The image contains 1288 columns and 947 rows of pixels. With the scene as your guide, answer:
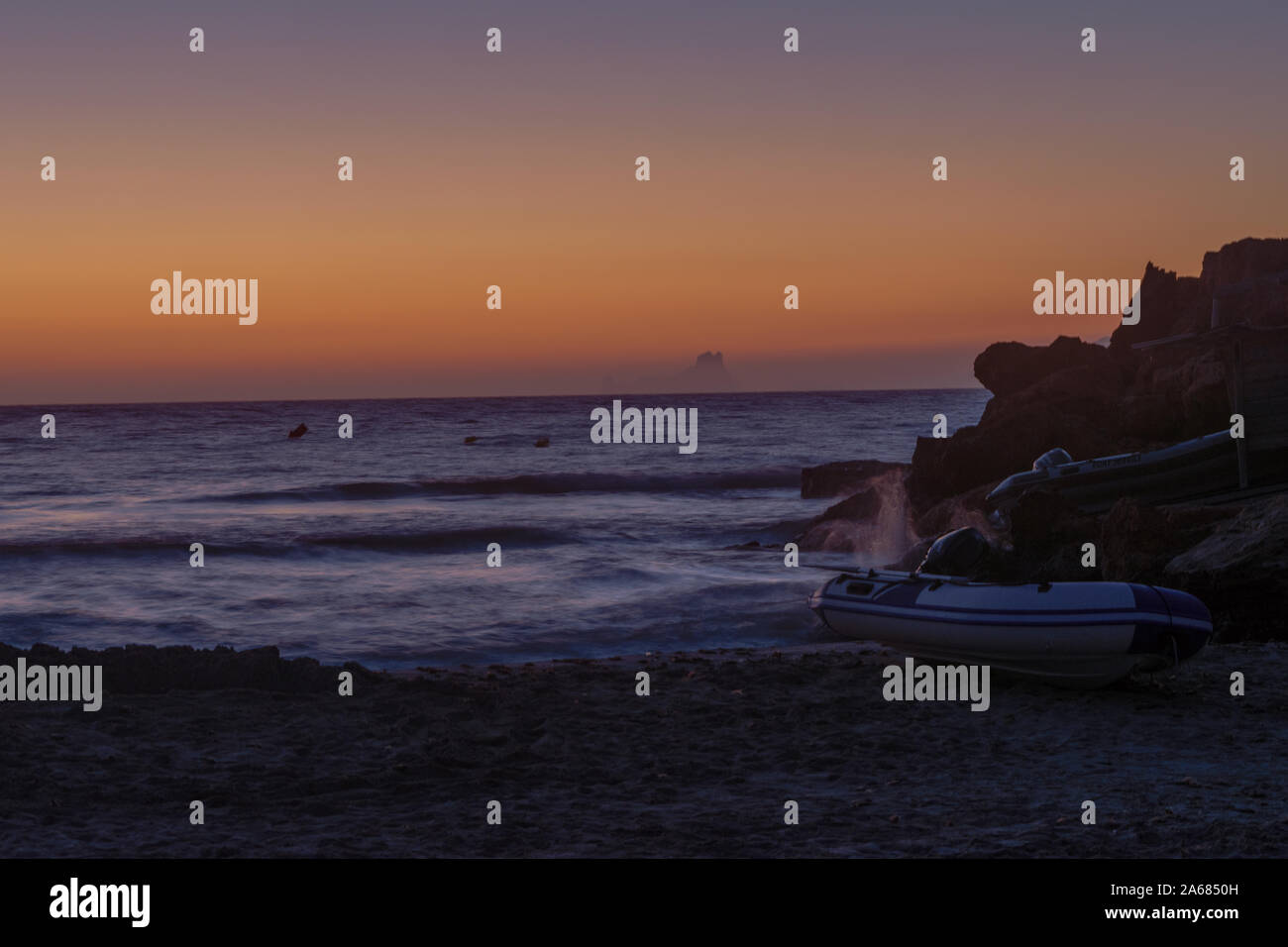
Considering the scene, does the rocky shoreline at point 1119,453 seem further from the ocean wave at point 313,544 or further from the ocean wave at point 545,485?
the ocean wave at point 545,485

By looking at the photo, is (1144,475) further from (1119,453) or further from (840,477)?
(840,477)

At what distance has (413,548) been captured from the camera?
2891 centimetres

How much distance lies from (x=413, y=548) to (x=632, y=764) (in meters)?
21.1

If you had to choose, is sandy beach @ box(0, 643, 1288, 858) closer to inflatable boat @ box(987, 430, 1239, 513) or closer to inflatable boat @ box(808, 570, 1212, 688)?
inflatable boat @ box(808, 570, 1212, 688)

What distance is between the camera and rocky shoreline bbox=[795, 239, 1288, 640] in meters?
13.0

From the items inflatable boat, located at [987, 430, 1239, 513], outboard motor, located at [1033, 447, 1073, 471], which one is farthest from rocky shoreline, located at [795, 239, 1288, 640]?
outboard motor, located at [1033, 447, 1073, 471]

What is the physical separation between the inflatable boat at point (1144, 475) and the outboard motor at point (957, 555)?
8.19 meters

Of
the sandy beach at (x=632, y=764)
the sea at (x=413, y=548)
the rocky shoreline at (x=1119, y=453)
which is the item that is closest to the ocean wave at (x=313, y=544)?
the sea at (x=413, y=548)

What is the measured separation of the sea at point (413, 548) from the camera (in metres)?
16.5

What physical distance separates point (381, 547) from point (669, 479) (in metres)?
22.7

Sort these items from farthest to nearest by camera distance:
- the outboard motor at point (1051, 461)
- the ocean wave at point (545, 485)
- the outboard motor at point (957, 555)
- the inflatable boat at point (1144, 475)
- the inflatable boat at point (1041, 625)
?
the ocean wave at point (545, 485) < the outboard motor at point (1051, 461) < the inflatable boat at point (1144, 475) < the outboard motor at point (957, 555) < the inflatable boat at point (1041, 625)

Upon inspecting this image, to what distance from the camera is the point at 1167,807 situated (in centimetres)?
714

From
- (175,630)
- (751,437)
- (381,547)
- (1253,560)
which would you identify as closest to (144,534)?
(381,547)
